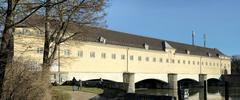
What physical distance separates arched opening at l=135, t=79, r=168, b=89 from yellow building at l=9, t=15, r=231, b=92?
236 centimetres

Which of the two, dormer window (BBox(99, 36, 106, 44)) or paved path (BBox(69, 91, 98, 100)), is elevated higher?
dormer window (BBox(99, 36, 106, 44))

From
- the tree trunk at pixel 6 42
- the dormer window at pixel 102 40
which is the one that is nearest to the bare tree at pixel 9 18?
the tree trunk at pixel 6 42

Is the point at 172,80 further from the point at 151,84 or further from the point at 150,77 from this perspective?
the point at 151,84

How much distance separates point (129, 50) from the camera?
69.6 m

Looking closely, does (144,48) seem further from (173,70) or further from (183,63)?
(183,63)

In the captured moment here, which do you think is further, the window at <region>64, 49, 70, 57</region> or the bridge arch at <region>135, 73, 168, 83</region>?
the bridge arch at <region>135, 73, 168, 83</region>

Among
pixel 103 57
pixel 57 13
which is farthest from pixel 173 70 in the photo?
pixel 57 13

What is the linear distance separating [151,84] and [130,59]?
1829cm

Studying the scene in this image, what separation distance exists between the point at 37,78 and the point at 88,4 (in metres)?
3.85

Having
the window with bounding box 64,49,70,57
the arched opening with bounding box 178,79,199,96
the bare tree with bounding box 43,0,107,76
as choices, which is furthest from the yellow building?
the bare tree with bounding box 43,0,107,76

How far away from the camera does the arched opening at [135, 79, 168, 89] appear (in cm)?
8205

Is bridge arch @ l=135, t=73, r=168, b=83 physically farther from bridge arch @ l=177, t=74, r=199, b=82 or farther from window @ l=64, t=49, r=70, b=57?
window @ l=64, t=49, r=70, b=57

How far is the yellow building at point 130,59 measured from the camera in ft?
182

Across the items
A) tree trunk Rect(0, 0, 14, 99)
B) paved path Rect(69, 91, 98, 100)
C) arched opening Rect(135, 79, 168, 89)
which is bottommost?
arched opening Rect(135, 79, 168, 89)
